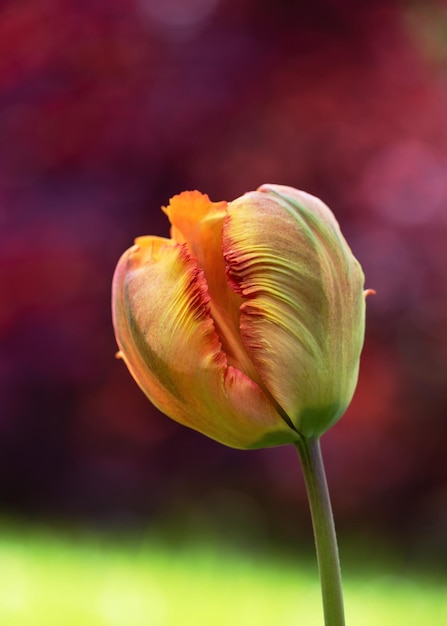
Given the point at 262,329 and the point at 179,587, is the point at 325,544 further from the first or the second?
the point at 179,587

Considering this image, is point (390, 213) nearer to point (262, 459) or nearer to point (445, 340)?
point (445, 340)

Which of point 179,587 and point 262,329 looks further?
point 179,587

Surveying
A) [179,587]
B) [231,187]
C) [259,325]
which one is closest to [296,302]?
[259,325]

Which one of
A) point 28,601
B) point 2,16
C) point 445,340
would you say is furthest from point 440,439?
point 2,16

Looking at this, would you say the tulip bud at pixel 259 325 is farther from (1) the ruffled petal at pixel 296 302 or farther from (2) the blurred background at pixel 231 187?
(2) the blurred background at pixel 231 187

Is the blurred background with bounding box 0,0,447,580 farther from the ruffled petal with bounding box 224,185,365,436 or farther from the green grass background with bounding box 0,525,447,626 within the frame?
the ruffled petal with bounding box 224,185,365,436
